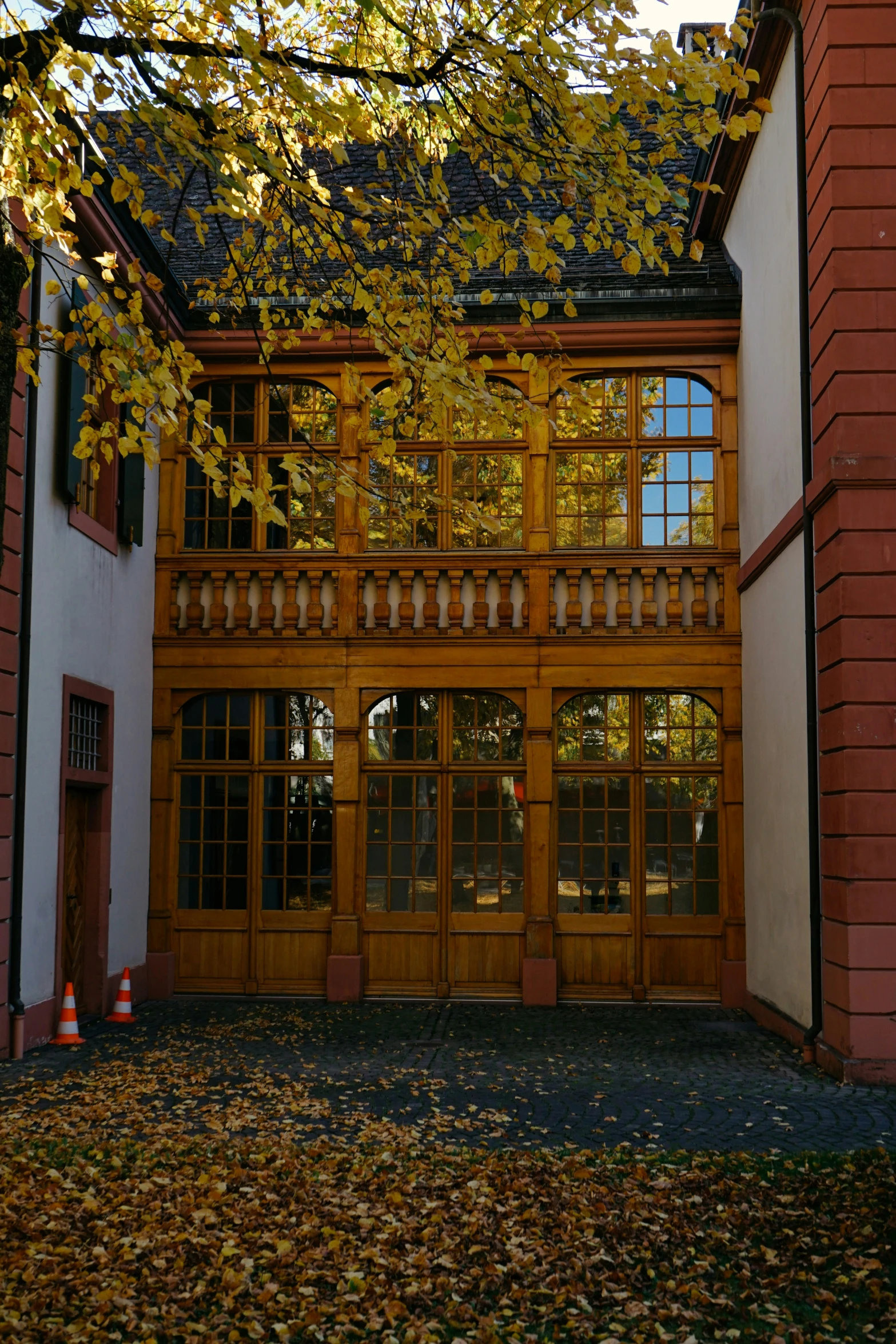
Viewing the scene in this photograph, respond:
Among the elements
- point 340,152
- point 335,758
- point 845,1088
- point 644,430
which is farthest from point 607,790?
point 340,152

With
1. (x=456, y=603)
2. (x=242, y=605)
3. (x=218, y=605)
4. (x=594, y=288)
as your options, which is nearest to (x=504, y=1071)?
(x=456, y=603)

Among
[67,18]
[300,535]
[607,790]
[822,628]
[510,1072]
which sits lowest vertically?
[510,1072]

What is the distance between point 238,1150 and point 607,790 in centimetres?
638

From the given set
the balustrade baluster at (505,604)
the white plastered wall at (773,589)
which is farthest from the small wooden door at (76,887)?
the white plastered wall at (773,589)

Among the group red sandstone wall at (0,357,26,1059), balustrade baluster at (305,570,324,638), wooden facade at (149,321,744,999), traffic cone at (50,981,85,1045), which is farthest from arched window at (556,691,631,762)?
red sandstone wall at (0,357,26,1059)

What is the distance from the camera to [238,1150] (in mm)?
6629

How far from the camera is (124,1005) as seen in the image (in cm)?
1092

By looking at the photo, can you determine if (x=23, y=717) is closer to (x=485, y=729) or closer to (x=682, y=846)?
(x=485, y=729)

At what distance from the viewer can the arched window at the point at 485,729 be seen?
40.9ft

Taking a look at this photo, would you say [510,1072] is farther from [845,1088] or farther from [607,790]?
[607,790]

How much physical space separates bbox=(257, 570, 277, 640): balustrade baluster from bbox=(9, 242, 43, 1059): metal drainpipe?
3346mm

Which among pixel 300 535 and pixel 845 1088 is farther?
pixel 300 535

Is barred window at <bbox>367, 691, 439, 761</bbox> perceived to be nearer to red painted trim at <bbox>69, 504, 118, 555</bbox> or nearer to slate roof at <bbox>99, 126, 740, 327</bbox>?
red painted trim at <bbox>69, 504, 118, 555</bbox>

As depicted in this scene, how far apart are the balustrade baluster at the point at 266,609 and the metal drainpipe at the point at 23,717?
335cm
